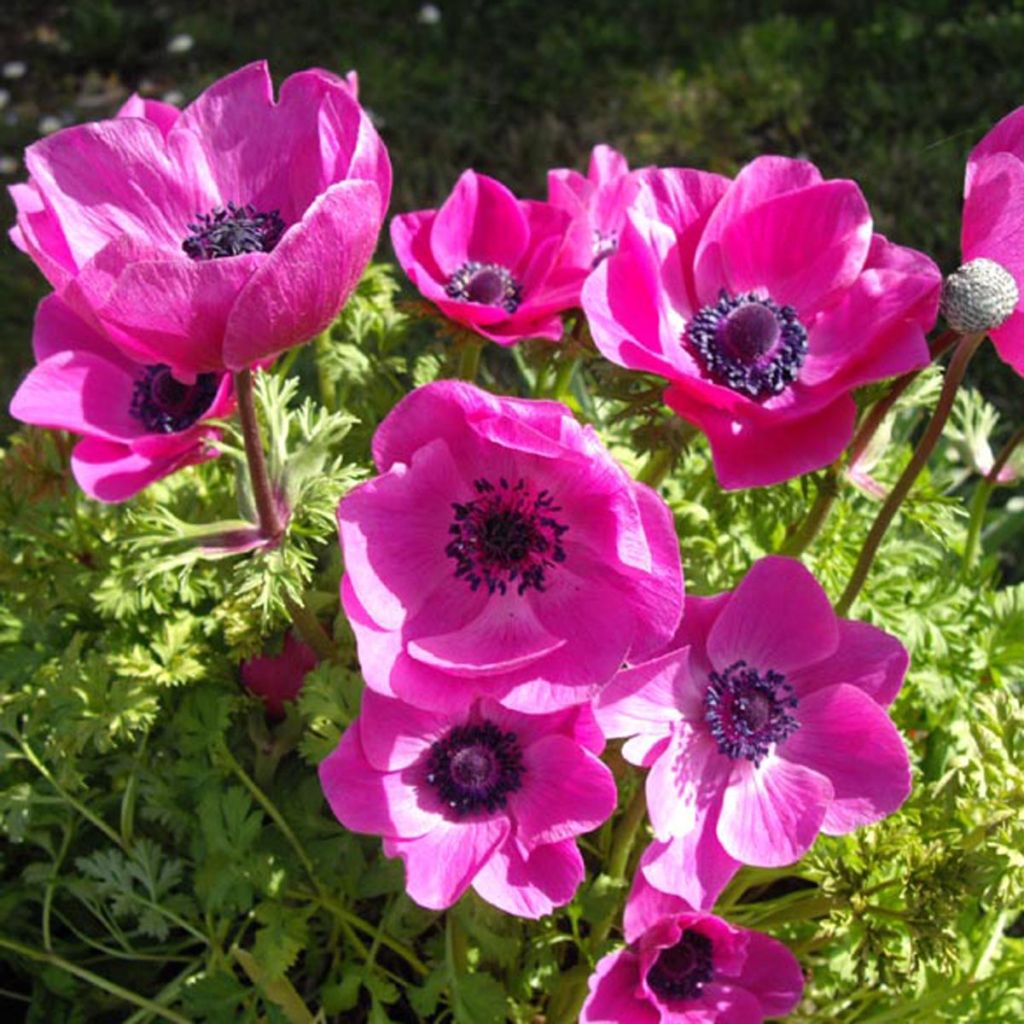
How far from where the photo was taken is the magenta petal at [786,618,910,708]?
1095 millimetres

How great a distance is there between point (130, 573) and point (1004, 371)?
197cm

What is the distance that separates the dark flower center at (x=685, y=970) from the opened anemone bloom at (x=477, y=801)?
189mm

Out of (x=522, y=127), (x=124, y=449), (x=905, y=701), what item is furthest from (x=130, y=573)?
(x=522, y=127)

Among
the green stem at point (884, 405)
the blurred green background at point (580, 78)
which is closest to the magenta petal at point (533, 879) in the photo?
the green stem at point (884, 405)

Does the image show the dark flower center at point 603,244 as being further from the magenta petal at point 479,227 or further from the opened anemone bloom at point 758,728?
the opened anemone bloom at point 758,728

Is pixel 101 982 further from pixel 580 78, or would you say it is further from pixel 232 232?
pixel 580 78

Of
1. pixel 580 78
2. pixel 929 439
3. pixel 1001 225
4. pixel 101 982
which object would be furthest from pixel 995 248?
pixel 580 78

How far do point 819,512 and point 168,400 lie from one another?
634 millimetres

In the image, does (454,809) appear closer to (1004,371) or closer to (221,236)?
(221,236)

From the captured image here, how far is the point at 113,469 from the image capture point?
118cm

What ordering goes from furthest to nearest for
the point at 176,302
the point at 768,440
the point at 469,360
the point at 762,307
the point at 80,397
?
the point at 469,360
the point at 80,397
the point at 762,307
the point at 768,440
the point at 176,302

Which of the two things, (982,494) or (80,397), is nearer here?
(80,397)

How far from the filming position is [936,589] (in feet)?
4.75

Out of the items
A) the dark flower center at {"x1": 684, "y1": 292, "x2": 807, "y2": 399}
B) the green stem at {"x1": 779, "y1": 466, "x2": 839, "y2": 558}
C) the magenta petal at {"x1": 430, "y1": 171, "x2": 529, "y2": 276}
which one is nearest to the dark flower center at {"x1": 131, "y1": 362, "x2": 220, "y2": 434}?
the magenta petal at {"x1": 430, "y1": 171, "x2": 529, "y2": 276}
